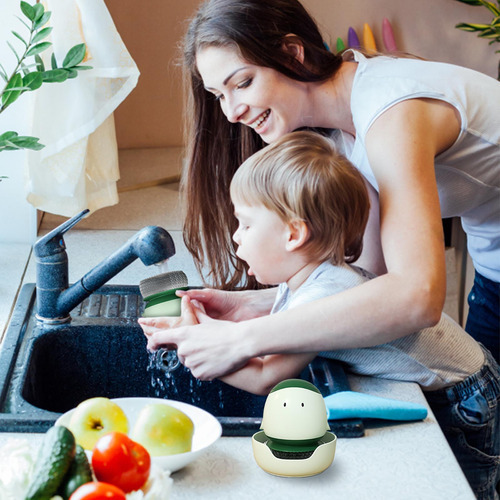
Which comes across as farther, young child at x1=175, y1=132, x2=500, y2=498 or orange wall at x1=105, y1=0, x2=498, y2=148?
orange wall at x1=105, y1=0, x2=498, y2=148

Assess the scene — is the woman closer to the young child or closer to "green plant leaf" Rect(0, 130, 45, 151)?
the young child

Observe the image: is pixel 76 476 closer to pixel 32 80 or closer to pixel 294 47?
pixel 294 47

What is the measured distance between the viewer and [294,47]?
1367mm

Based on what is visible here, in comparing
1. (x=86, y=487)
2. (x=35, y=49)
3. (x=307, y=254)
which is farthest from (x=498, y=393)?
(x=35, y=49)

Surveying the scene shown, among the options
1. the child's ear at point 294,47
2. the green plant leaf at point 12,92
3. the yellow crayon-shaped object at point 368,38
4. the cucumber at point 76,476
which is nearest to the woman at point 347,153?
the child's ear at point 294,47

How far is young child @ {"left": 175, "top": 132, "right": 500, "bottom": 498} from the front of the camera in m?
1.15

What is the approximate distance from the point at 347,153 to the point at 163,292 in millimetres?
469

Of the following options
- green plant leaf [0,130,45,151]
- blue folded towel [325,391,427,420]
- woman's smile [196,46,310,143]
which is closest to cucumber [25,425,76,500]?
blue folded towel [325,391,427,420]

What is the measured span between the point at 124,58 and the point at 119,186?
2.34 ft

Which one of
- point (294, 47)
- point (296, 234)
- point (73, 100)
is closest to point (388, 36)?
point (73, 100)

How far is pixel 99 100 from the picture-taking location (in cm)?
189

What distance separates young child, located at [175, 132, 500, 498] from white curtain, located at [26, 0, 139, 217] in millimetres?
769

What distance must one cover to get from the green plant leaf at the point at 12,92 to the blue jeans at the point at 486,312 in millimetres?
1009

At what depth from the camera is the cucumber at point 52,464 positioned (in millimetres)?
668
